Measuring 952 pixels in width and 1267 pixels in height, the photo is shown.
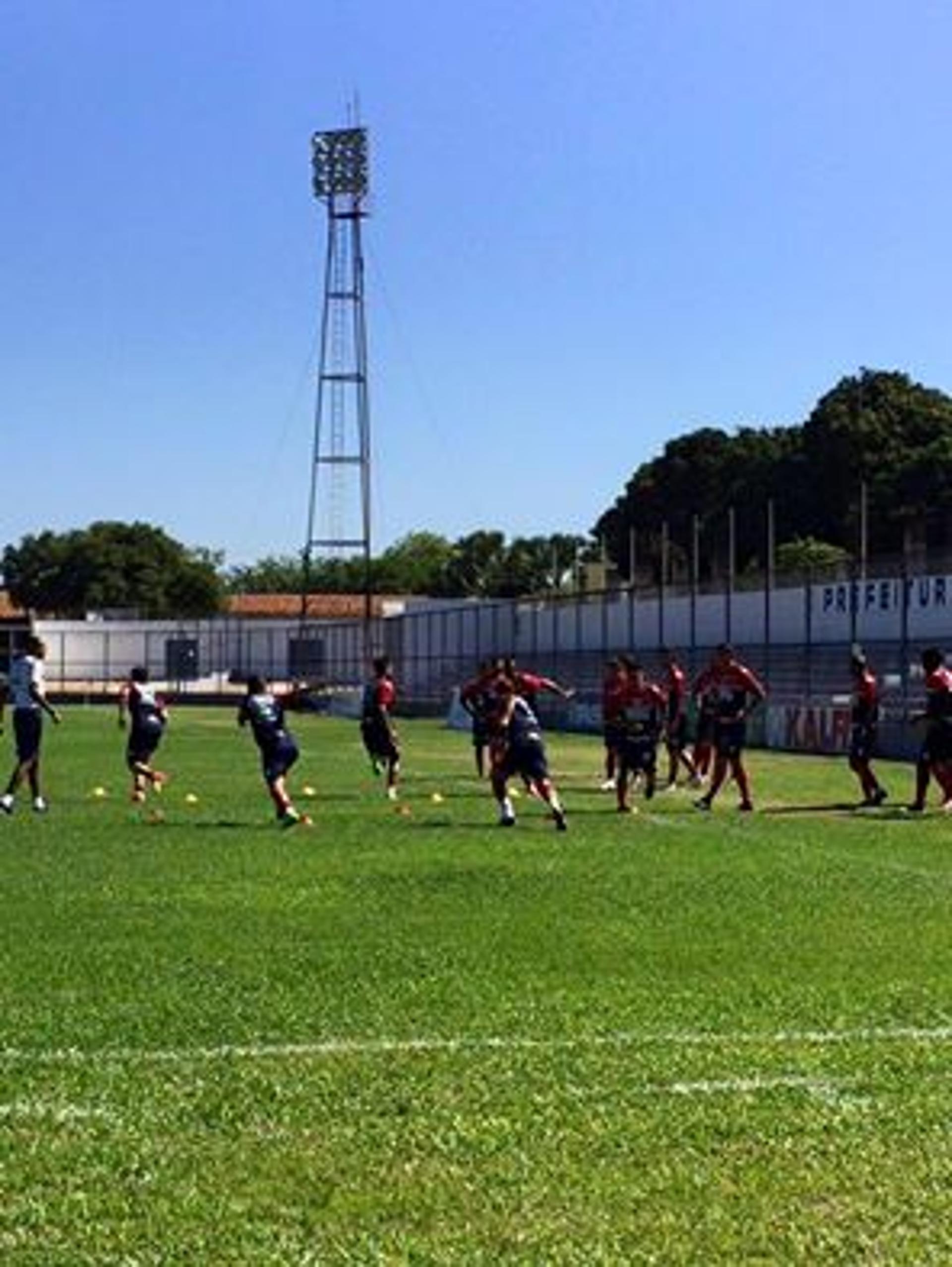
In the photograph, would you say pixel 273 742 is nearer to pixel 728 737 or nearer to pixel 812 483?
pixel 728 737

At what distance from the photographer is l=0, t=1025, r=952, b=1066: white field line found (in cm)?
873

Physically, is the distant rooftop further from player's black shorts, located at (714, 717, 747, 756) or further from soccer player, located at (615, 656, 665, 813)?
player's black shorts, located at (714, 717, 747, 756)

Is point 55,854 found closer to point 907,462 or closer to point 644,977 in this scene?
point 644,977

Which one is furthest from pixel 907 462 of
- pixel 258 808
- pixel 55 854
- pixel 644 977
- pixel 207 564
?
pixel 644 977

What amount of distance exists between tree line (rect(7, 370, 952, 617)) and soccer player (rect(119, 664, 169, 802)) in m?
33.1

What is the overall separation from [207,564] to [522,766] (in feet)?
383

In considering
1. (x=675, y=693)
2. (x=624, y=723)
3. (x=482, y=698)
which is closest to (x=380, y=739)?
(x=482, y=698)

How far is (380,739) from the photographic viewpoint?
89.0 ft

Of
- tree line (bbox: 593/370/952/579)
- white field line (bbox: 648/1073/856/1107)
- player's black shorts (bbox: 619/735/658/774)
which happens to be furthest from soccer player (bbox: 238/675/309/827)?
tree line (bbox: 593/370/952/579)

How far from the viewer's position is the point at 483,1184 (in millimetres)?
6703

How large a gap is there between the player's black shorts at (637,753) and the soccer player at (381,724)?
127 inches

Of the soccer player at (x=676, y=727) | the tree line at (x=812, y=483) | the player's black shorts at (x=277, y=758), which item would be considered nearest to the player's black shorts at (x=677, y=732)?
the soccer player at (x=676, y=727)

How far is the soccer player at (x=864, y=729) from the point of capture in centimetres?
2508

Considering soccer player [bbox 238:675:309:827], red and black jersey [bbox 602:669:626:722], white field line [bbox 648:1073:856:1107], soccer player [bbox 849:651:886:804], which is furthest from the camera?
red and black jersey [bbox 602:669:626:722]
